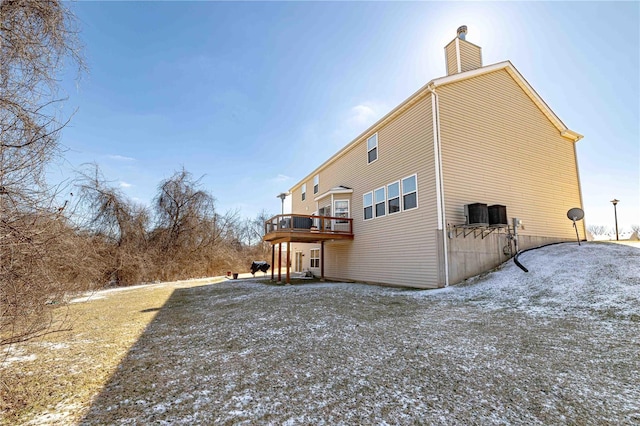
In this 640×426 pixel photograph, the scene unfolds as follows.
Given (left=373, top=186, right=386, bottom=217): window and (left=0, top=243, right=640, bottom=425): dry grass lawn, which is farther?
(left=373, top=186, right=386, bottom=217): window

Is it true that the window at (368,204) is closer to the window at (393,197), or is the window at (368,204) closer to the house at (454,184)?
the house at (454,184)

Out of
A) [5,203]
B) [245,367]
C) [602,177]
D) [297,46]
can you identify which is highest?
[297,46]

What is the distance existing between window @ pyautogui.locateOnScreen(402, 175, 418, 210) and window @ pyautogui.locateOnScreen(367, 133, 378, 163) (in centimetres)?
237

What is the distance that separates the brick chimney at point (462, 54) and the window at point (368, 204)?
18.6 ft

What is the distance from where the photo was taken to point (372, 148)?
1278cm

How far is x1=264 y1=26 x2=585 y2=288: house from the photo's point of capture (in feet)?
30.7

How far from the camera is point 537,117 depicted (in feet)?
40.5

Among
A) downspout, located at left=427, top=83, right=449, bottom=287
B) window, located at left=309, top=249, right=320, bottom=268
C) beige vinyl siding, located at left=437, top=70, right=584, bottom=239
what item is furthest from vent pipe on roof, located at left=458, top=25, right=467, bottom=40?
window, located at left=309, top=249, right=320, bottom=268

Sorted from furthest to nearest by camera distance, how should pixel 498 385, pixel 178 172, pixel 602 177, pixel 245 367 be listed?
pixel 178 172 < pixel 602 177 < pixel 245 367 < pixel 498 385

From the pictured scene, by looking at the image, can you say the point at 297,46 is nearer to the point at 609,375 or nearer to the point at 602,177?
the point at 609,375

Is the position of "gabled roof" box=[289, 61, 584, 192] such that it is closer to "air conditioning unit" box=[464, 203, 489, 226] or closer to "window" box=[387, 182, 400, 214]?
"window" box=[387, 182, 400, 214]

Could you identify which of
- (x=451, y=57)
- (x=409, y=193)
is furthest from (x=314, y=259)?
(x=451, y=57)

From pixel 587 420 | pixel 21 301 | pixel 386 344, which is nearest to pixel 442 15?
pixel 386 344

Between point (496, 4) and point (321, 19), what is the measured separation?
6.17 m
